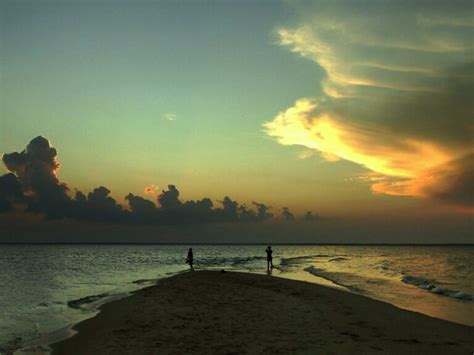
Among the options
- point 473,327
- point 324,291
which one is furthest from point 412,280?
point 473,327

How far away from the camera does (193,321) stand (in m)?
15.3

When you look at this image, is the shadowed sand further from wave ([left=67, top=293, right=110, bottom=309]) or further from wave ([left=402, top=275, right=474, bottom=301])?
Answer: wave ([left=402, top=275, right=474, bottom=301])

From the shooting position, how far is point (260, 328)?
14016 mm

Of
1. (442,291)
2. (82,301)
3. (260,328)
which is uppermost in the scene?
(260,328)

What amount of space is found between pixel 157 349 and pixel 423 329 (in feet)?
32.0

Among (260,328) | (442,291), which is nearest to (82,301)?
(260,328)

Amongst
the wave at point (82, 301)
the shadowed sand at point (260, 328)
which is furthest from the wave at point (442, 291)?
the wave at point (82, 301)

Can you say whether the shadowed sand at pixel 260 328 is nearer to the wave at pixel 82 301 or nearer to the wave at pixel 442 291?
the wave at pixel 82 301

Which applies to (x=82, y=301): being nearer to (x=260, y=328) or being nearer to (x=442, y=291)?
(x=260, y=328)

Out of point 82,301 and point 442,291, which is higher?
point 82,301

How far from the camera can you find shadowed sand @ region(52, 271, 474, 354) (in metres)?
11.9

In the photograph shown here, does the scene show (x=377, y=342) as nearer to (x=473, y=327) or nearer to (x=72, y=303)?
(x=473, y=327)

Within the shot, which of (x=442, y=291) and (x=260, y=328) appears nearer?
(x=260, y=328)

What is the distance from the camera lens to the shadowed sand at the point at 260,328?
38.9 feet
